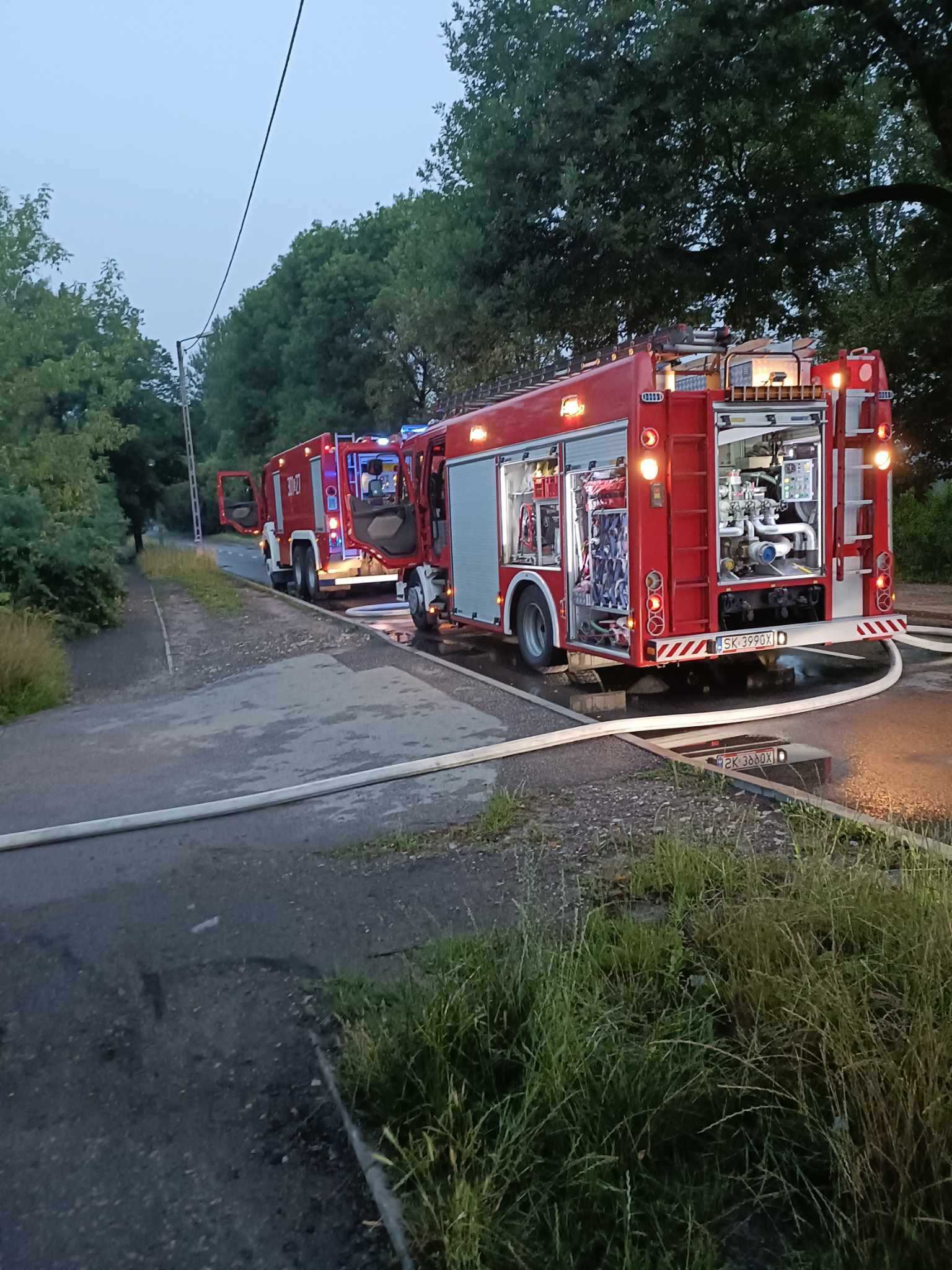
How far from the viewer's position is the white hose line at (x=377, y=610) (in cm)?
1809

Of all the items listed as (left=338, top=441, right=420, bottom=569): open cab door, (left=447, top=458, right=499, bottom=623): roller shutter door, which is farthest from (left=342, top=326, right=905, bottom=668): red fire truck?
(left=338, top=441, right=420, bottom=569): open cab door

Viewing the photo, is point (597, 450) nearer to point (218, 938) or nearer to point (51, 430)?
point (218, 938)

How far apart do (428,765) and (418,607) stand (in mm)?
8063

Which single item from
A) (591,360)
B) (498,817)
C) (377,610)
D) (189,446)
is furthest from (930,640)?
(189,446)

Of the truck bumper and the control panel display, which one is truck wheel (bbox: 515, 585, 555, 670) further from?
the control panel display

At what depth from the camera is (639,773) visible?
6359 mm

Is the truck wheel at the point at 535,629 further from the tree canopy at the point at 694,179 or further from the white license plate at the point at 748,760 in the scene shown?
the tree canopy at the point at 694,179

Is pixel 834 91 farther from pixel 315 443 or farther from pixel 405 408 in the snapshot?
pixel 405 408

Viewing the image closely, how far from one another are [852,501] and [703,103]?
592 centimetres

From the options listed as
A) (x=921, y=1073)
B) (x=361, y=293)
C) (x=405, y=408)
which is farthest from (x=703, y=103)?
(x=361, y=293)

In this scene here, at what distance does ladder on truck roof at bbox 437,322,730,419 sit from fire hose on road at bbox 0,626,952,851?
9.91 ft

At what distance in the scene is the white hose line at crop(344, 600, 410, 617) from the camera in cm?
1809

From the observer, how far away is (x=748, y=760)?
6832 millimetres

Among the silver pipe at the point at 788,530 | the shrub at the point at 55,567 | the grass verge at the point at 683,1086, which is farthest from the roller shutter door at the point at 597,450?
the shrub at the point at 55,567
